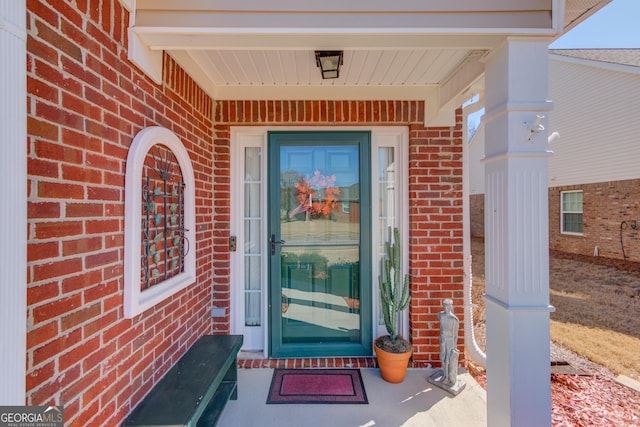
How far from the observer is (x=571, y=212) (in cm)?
857

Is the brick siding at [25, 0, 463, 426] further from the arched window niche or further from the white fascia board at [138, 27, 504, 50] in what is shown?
the white fascia board at [138, 27, 504, 50]

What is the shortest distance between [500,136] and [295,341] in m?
2.48

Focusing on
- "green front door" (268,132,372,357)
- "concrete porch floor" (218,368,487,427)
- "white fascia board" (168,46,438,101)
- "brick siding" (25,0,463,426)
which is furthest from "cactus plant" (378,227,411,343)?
"brick siding" (25,0,463,426)

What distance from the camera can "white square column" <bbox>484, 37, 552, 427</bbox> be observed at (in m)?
1.58

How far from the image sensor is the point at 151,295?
5.83 ft

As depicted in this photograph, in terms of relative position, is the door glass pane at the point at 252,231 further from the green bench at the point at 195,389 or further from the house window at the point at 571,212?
the house window at the point at 571,212

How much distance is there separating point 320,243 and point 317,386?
124 centimetres

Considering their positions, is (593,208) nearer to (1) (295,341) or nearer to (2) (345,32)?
(1) (295,341)

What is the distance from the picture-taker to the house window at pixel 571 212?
8352mm

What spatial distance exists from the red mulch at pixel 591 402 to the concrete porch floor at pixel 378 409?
464 millimetres

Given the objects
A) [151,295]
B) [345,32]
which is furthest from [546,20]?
[151,295]

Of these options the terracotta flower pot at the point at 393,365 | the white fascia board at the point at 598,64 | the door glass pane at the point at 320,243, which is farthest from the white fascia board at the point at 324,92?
the white fascia board at the point at 598,64

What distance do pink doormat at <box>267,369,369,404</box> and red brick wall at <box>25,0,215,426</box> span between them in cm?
107

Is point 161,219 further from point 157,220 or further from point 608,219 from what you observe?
point 608,219
